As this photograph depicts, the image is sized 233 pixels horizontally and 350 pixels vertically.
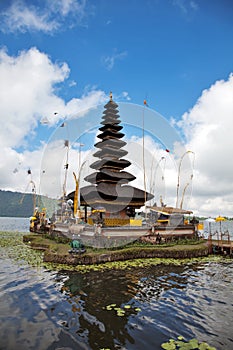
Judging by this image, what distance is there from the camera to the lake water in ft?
28.0

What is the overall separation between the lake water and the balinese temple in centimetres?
1332

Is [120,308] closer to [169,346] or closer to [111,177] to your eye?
[169,346]

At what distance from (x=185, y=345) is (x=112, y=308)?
4.05m

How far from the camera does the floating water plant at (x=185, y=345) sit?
7925 mm

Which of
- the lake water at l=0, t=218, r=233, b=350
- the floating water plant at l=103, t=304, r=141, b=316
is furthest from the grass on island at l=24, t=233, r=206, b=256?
the floating water plant at l=103, t=304, r=141, b=316

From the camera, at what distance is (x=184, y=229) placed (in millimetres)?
31219

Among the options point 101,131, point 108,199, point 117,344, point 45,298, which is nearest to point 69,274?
point 45,298

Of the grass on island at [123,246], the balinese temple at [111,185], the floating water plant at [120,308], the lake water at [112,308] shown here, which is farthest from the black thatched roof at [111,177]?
the floating water plant at [120,308]

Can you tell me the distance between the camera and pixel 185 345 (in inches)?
319

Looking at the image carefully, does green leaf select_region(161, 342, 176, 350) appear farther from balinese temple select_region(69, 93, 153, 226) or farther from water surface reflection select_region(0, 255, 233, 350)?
balinese temple select_region(69, 93, 153, 226)

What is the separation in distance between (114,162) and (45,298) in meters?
23.8

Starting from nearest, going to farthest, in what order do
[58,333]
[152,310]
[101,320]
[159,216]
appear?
[58,333]
[101,320]
[152,310]
[159,216]

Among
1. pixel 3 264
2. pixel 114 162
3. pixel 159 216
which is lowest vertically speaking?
pixel 3 264

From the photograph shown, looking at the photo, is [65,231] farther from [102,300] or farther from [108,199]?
[102,300]
